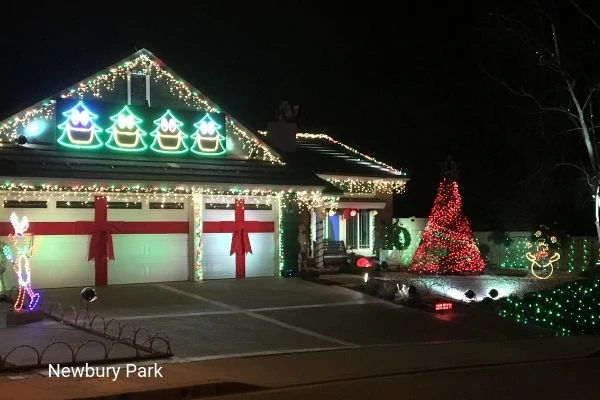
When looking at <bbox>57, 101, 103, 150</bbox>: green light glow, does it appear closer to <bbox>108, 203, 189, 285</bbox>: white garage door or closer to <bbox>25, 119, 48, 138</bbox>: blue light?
<bbox>25, 119, 48, 138</bbox>: blue light

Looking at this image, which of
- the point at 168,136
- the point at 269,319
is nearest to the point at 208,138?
the point at 168,136

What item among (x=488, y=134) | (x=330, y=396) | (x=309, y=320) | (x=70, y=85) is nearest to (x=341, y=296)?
(x=309, y=320)

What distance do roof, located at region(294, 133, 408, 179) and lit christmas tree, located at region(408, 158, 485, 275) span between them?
3018 mm

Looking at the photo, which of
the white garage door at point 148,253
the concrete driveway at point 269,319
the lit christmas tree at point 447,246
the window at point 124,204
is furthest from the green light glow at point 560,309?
the window at point 124,204

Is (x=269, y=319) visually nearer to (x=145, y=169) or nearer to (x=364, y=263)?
(x=145, y=169)

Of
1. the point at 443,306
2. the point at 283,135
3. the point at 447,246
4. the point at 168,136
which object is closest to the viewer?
the point at 443,306

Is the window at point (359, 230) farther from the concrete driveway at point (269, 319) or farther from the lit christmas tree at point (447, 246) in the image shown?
the concrete driveway at point (269, 319)

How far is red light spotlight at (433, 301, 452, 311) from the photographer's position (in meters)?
20.0

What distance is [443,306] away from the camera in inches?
793

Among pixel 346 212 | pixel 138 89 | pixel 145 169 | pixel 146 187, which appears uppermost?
pixel 138 89

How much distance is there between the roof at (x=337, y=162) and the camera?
2867cm

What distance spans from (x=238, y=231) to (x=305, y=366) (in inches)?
438

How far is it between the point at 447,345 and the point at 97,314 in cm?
729

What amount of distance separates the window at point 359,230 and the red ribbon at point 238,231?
6.33m
